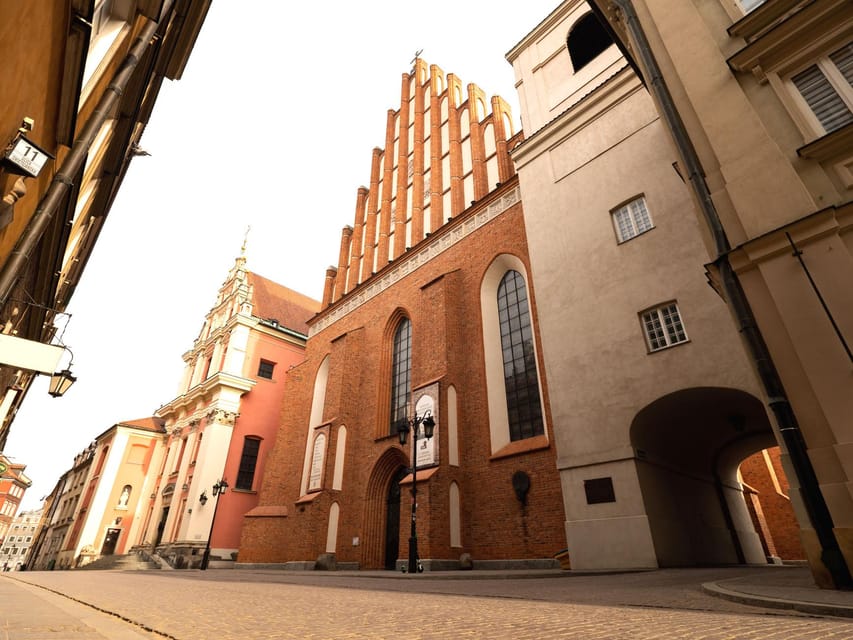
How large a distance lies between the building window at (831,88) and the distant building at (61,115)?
9.03 m

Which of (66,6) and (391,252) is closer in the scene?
(66,6)

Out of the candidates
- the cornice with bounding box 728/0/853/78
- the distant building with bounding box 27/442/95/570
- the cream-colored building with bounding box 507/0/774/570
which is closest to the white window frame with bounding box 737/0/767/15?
the cornice with bounding box 728/0/853/78

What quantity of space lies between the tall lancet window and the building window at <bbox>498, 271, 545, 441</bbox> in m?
4.38

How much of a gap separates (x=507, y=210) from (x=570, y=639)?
15054 millimetres

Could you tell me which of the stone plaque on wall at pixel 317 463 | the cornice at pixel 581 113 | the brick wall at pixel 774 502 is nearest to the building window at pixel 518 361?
the cornice at pixel 581 113

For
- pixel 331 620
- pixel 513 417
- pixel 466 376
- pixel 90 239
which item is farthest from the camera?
pixel 466 376

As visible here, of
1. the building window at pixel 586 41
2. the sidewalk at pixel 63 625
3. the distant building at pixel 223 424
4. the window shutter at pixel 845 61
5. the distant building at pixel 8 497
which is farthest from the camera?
the distant building at pixel 8 497

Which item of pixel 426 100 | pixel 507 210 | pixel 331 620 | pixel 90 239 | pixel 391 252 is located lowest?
pixel 331 620

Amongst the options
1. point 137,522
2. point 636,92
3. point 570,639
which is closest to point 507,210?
point 636,92

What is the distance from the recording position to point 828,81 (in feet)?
20.5

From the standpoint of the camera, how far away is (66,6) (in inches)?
178

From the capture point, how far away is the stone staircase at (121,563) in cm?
2406

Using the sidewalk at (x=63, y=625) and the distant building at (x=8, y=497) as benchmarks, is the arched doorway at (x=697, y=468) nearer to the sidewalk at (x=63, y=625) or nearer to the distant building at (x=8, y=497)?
the sidewalk at (x=63, y=625)

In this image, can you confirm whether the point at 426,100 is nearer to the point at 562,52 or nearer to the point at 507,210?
the point at 562,52
